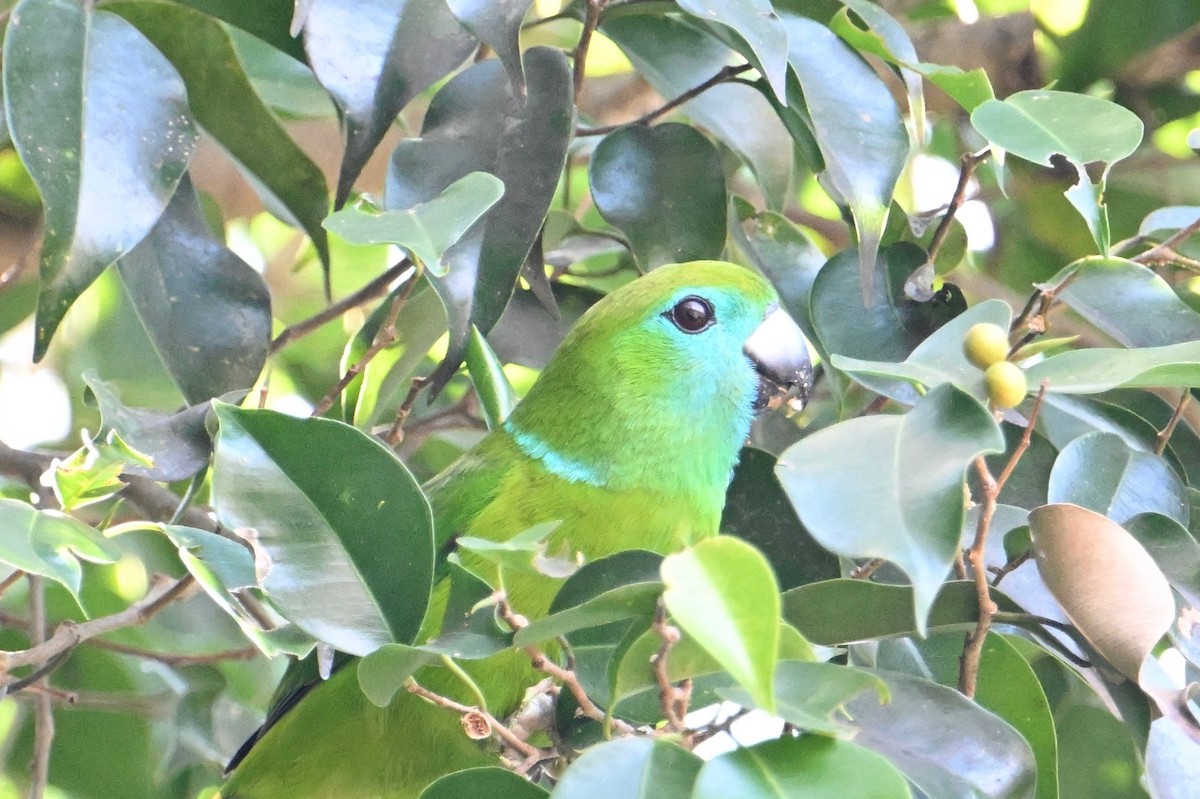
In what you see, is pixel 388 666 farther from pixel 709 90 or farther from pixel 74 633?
pixel 709 90

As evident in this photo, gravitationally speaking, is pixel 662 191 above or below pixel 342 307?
above

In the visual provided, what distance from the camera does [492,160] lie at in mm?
1117

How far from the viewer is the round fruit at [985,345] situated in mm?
770

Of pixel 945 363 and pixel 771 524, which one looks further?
pixel 771 524

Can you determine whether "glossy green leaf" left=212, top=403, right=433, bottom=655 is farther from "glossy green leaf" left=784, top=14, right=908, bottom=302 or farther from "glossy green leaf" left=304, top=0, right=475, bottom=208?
"glossy green leaf" left=784, top=14, right=908, bottom=302

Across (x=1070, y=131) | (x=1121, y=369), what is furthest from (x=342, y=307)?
(x=1121, y=369)

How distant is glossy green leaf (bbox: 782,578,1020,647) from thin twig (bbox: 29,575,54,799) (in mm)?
932

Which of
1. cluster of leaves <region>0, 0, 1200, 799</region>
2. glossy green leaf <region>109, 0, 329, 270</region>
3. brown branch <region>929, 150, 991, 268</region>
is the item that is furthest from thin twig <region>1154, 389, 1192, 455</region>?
→ glossy green leaf <region>109, 0, 329, 270</region>

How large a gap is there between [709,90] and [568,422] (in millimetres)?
409

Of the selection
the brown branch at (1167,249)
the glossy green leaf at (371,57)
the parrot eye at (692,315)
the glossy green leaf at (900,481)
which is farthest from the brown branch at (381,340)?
the brown branch at (1167,249)

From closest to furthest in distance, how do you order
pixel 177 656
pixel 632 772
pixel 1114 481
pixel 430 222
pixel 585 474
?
pixel 632 772
pixel 430 222
pixel 1114 481
pixel 585 474
pixel 177 656

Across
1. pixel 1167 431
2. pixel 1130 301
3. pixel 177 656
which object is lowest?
pixel 177 656

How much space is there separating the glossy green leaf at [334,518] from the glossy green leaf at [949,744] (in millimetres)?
332

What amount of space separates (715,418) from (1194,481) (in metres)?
0.50
